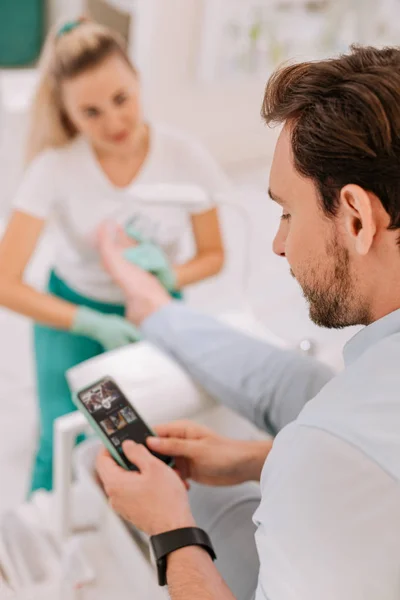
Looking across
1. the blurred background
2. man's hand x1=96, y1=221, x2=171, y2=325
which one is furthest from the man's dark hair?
the blurred background

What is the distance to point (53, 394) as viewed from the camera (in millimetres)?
1521

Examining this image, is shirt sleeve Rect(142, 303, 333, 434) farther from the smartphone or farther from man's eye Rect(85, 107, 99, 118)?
man's eye Rect(85, 107, 99, 118)

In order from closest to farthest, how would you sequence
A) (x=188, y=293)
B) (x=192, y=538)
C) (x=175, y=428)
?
(x=192, y=538), (x=175, y=428), (x=188, y=293)

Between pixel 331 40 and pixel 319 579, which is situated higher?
pixel 331 40

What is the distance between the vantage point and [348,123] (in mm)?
676

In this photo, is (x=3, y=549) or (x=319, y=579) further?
(x=3, y=549)

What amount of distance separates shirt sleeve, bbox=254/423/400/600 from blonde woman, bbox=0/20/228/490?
789 millimetres

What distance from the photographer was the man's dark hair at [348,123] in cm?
67

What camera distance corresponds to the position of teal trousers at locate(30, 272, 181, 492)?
1.50 m

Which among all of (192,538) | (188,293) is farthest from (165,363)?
(188,293)

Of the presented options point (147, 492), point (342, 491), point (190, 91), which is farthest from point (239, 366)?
point (190, 91)

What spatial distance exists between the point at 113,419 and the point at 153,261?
1.69 ft

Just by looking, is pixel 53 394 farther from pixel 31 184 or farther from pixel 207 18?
pixel 207 18

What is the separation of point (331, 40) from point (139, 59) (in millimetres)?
810
